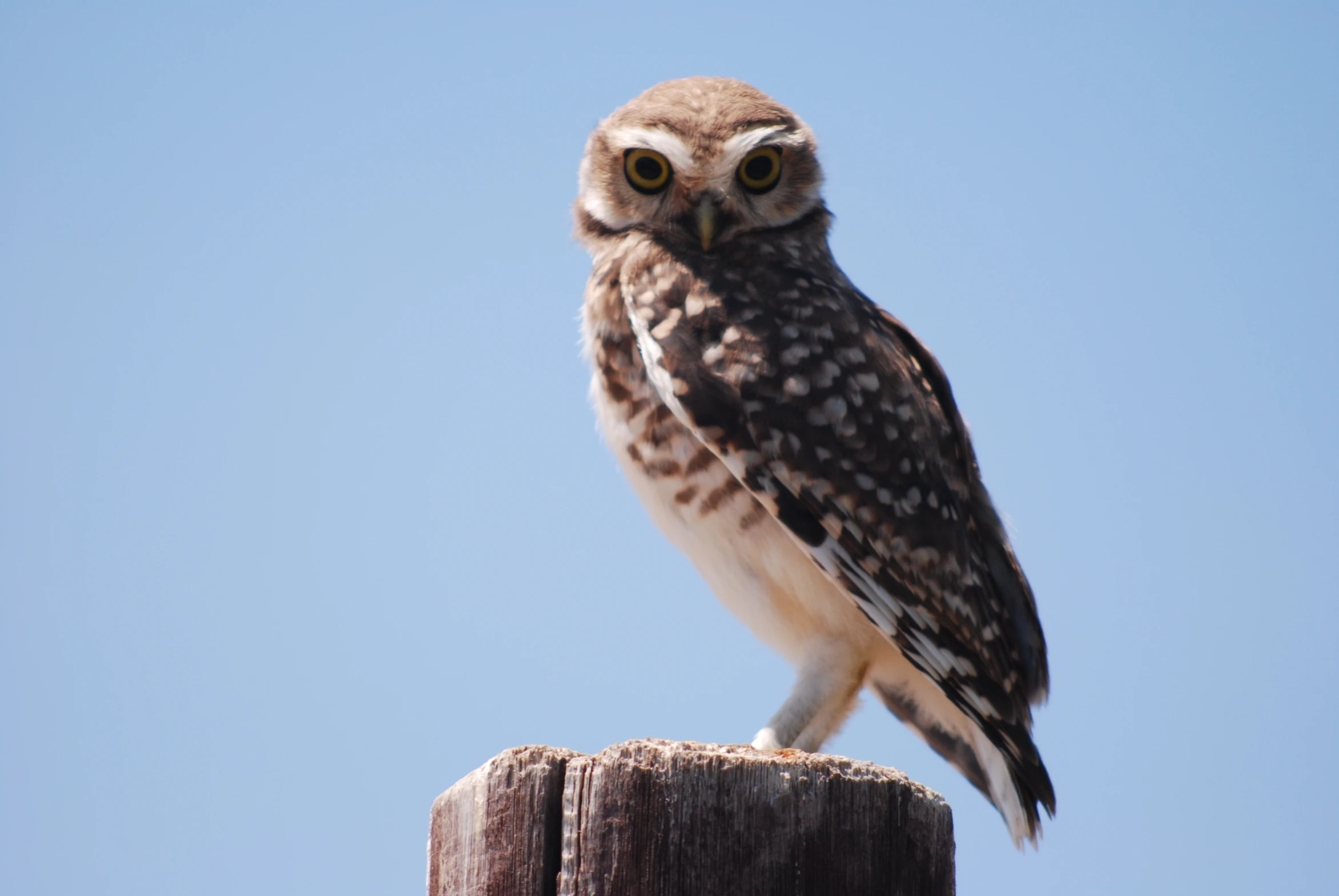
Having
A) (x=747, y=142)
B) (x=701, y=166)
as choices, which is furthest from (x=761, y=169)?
(x=701, y=166)

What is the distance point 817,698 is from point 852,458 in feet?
2.50

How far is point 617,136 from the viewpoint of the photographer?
4.70m

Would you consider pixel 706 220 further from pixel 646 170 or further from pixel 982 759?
pixel 982 759

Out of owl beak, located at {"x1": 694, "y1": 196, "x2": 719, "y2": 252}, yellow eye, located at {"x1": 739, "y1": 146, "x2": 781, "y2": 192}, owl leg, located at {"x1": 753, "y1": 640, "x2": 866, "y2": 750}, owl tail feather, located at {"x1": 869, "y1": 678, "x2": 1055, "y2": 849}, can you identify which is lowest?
owl tail feather, located at {"x1": 869, "y1": 678, "x2": 1055, "y2": 849}

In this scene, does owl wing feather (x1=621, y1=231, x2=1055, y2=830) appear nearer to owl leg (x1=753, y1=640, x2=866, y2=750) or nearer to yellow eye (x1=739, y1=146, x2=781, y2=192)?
owl leg (x1=753, y1=640, x2=866, y2=750)

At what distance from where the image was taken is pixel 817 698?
3863mm

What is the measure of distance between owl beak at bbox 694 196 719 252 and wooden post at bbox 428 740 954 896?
Result: 243 cm

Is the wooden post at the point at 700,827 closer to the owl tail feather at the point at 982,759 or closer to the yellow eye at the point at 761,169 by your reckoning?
the owl tail feather at the point at 982,759

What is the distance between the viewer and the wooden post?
2.16m

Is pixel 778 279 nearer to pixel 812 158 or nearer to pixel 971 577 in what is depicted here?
pixel 812 158

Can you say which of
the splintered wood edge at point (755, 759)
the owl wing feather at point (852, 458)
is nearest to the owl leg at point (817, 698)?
the owl wing feather at point (852, 458)

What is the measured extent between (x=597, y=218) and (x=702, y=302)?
0.93 m

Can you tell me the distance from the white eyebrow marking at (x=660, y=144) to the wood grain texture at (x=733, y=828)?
8.74 feet

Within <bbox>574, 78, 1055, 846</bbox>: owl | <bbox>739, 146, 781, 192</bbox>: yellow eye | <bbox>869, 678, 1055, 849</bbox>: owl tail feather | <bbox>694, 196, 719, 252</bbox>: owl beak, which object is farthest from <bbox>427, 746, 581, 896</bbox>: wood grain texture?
<bbox>739, 146, 781, 192</bbox>: yellow eye
